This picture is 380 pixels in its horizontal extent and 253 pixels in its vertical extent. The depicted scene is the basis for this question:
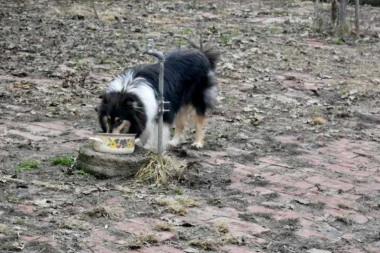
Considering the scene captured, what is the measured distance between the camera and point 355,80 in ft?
34.9

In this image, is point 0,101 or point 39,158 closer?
point 39,158

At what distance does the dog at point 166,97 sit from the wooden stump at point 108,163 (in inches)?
15.2

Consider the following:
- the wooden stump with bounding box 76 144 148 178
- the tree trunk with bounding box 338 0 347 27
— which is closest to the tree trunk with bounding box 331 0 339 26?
the tree trunk with bounding box 338 0 347 27

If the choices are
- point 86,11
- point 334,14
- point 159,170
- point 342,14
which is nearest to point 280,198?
point 159,170

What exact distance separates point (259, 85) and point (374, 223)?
176 inches

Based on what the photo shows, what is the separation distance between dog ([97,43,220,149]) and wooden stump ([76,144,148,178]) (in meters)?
0.39

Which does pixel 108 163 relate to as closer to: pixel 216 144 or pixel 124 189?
pixel 124 189

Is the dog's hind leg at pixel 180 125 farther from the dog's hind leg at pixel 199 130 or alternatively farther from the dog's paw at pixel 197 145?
the dog's paw at pixel 197 145

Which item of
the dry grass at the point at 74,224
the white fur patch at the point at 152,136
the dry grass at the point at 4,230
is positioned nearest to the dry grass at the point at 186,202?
the dry grass at the point at 74,224

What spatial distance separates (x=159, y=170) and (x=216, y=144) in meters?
1.57

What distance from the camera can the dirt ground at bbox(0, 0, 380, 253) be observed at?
5.19 m

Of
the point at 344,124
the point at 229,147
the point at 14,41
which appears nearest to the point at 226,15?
the point at 14,41

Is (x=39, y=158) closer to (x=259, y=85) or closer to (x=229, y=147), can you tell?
(x=229, y=147)

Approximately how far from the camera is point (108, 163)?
6.18m
